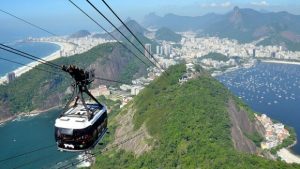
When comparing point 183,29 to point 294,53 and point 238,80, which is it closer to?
point 294,53

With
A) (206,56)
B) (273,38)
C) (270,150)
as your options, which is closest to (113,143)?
(270,150)

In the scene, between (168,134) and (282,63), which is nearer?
(168,134)

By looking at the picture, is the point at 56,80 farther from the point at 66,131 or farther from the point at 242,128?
the point at 66,131

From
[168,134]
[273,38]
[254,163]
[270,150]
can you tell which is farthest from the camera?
[273,38]

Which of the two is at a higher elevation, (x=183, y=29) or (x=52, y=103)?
(x=183, y=29)

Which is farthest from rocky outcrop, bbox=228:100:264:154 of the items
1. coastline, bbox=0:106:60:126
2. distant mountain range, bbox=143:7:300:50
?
distant mountain range, bbox=143:7:300:50

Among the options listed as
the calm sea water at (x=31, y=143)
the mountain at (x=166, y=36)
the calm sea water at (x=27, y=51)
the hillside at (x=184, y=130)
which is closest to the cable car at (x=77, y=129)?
the hillside at (x=184, y=130)

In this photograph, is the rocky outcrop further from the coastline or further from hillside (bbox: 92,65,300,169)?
the coastline

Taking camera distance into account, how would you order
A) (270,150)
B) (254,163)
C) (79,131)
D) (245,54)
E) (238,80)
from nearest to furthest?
(79,131), (254,163), (270,150), (238,80), (245,54)
